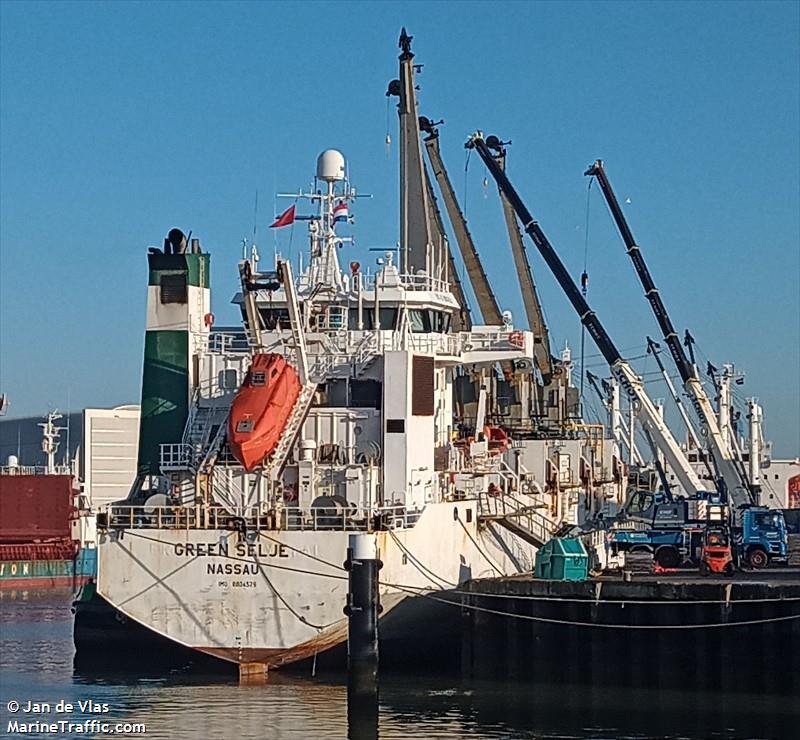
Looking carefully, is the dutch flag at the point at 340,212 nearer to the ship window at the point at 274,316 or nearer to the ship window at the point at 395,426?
the ship window at the point at 274,316

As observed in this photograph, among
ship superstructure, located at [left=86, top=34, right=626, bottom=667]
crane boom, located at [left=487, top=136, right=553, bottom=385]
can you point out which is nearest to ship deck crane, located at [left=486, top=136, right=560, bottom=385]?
crane boom, located at [left=487, top=136, right=553, bottom=385]

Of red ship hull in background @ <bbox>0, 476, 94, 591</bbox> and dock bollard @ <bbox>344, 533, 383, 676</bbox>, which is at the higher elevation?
red ship hull in background @ <bbox>0, 476, 94, 591</bbox>

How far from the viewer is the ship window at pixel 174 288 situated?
141 feet

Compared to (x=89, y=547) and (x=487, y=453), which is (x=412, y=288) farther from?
(x=89, y=547)

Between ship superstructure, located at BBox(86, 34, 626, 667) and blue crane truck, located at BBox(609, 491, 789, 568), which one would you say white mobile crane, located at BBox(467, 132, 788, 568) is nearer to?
blue crane truck, located at BBox(609, 491, 789, 568)

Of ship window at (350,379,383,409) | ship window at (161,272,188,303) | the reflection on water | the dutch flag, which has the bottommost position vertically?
the reflection on water

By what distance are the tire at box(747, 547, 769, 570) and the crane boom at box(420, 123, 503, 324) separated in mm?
23525

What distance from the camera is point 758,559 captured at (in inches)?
1805

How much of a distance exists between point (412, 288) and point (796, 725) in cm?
1744

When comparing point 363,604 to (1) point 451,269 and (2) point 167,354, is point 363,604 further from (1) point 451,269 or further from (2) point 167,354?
(1) point 451,269

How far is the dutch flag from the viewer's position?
152 ft

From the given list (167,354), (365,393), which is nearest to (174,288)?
(167,354)

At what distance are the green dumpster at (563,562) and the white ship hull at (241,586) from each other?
3.78 metres

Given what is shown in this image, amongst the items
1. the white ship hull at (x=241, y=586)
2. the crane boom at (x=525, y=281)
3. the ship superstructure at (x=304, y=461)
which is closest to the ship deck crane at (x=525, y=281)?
the crane boom at (x=525, y=281)
